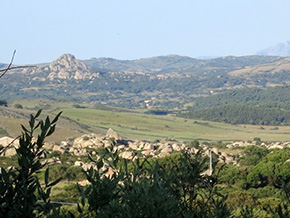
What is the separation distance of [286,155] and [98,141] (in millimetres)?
28294

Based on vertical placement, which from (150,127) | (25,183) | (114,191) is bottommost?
(150,127)

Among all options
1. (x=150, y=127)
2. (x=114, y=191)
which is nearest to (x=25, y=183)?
(x=114, y=191)

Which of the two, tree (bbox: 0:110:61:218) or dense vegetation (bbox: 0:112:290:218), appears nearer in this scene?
tree (bbox: 0:110:61:218)

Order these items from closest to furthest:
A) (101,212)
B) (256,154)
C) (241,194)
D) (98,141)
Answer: (101,212), (241,194), (256,154), (98,141)

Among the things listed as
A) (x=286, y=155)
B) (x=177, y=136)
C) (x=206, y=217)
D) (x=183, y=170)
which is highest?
(x=183, y=170)

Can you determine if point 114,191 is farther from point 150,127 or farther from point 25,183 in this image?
point 150,127

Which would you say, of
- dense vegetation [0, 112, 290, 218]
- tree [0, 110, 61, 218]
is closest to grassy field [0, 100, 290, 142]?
dense vegetation [0, 112, 290, 218]

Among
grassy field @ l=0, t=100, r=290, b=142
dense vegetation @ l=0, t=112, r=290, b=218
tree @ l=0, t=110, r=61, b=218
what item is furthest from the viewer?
grassy field @ l=0, t=100, r=290, b=142

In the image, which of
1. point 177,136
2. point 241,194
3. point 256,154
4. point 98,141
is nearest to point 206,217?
point 241,194

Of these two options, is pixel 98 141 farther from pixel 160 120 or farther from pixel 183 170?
pixel 160 120

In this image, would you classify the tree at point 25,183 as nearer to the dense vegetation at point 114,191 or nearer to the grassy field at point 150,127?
the dense vegetation at point 114,191

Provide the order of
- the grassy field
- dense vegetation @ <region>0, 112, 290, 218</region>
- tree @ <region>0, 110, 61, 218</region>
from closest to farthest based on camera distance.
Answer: tree @ <region>0, 110, 61, 218</region> < dense vegetation @ <region>0, 112, 290, 218</region> < the grassy field

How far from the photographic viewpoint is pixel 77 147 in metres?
65.2

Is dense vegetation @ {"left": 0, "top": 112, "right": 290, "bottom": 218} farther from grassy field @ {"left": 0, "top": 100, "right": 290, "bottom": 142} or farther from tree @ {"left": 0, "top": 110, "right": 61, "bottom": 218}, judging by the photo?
grassy field @ {"left": 0, "top": 100, "right": 290, "bottom": 142}
